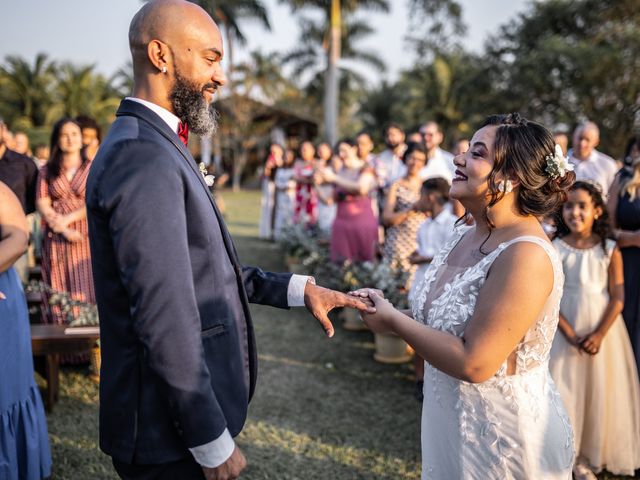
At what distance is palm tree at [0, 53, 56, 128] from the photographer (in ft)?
96.5

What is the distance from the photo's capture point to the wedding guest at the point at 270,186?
44.8 ft

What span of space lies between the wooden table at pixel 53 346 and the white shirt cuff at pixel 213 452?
10.7 ft

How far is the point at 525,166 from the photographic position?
199 centimetres

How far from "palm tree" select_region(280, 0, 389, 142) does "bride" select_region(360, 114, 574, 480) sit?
75.5 feet

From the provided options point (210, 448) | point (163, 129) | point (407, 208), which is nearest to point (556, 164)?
point (163, 129)

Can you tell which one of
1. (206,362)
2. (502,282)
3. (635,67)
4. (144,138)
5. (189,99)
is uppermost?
(635,67)

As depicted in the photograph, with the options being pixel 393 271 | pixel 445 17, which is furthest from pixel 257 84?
pixel 393 271

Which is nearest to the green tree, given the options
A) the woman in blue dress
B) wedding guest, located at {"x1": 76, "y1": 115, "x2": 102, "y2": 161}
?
wedding guest, located at {"x1": 76, "y1": 115, "x2": 102, "y2": 161}

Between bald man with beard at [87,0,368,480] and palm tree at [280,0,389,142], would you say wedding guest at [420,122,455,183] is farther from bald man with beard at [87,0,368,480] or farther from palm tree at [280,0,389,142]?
palm tree at [280,0,389,142]

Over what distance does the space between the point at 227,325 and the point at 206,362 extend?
5.4 inches

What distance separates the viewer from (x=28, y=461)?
3.24 metres

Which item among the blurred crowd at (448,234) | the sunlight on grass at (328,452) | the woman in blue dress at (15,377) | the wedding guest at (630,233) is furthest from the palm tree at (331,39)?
the woman in blue dress at (15,377)

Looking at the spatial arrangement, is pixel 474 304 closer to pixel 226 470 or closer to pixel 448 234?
pixel 226 470

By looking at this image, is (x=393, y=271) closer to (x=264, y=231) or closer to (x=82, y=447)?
(x=82, y=447)
